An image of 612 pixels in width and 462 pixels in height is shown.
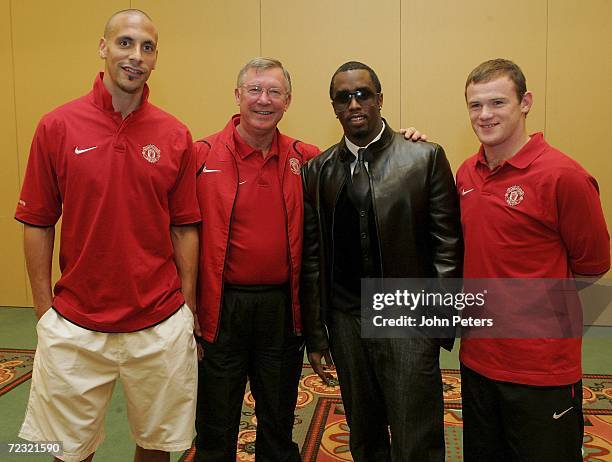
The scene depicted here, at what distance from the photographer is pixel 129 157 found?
1.85 meters

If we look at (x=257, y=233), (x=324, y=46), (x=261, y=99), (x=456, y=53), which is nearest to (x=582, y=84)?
(x=456, y=53)

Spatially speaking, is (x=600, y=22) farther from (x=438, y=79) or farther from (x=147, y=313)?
(x=147, y=313)

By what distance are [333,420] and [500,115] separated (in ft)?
6.29

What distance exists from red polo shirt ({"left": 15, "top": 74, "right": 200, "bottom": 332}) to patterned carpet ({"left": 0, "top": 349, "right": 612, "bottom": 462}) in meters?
1.14

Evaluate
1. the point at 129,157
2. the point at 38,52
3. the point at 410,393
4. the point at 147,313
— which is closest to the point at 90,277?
the point at 147,313

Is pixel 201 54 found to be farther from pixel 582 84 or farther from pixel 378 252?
pixel 378 252

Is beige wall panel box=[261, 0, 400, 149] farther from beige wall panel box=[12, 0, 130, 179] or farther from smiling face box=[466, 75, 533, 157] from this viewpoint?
smiling face box=[466, 75, 533, 157]

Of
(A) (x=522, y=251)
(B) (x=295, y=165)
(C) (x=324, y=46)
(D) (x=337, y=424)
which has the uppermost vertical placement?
(C) (x=324, y=46)

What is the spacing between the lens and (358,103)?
2.00 m

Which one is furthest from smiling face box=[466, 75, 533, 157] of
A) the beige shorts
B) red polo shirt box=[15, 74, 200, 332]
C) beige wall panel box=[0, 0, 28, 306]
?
beige wall panel box=[0, 0, 28, 306]

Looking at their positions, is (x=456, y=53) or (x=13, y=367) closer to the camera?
(x=13, y=367)

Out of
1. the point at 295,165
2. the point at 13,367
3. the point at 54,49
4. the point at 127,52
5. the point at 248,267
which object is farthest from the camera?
the point at 54,49

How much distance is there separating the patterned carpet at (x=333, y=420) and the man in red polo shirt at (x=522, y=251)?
915 mm

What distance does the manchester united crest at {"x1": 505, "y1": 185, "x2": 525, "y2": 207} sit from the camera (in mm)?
1784
